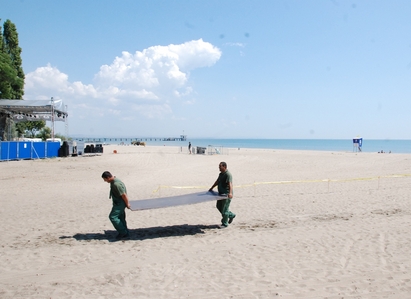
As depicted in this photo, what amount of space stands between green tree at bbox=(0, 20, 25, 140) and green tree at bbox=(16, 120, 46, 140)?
242 inches

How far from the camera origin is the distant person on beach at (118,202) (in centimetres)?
669

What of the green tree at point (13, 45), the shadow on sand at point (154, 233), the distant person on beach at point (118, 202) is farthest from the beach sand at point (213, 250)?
the green tree at point (13, 45)

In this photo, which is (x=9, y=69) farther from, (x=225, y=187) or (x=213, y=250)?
(x=213, y=250)

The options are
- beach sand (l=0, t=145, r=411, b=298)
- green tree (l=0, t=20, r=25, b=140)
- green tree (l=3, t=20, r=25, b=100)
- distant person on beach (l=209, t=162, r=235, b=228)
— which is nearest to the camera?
beach sand (l=0, t=145, r=411, b=298)

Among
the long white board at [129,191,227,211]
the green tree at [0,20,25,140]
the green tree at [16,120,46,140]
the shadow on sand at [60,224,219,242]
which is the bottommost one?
the shadow on sand at [60,224,219,242]

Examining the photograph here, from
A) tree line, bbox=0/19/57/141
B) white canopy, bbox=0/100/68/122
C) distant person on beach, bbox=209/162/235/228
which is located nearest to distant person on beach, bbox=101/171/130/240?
distant person on beach, bbox=209/162/235/228

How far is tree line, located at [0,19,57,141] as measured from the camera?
1243 inches

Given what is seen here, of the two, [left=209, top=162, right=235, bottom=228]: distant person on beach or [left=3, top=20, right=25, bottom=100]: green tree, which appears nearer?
[left=209, top=162, right=235, bottom=228]: distant person on beach

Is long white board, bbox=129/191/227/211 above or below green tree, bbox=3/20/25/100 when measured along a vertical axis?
below

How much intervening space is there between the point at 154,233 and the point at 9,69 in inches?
1209

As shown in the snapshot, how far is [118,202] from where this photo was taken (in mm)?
6801

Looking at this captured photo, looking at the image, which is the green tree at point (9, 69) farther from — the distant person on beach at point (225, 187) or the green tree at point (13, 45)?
the distant person on beach at point (225, 187)

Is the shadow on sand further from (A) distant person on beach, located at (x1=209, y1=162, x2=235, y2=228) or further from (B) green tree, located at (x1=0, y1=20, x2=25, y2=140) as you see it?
(B) green tree, located at (x1=0, y1=20, x2=25, y2=140)

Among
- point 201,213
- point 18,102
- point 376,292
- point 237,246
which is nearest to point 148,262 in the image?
point 237,246
